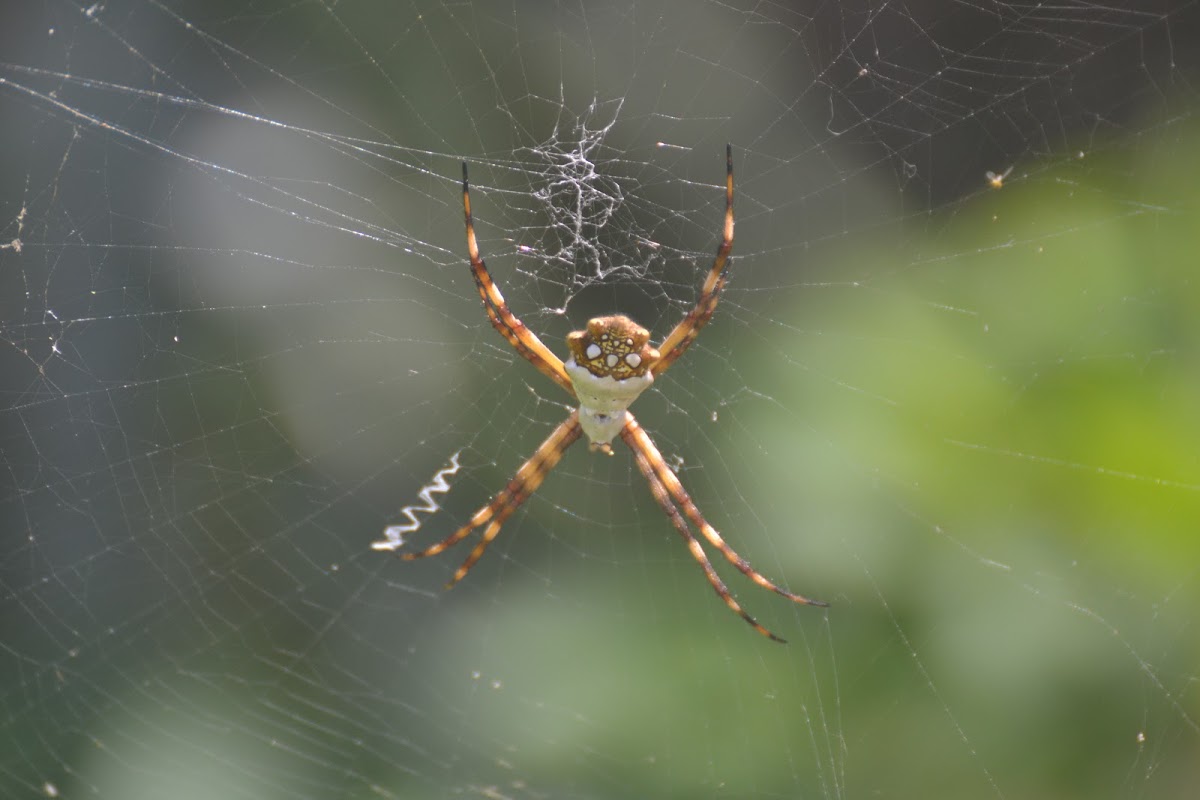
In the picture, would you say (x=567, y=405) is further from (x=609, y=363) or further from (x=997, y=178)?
(x=997, y=178)

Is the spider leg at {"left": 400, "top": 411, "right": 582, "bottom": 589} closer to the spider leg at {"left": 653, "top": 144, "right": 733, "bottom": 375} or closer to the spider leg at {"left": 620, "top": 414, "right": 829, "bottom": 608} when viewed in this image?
the spider leg at {"left": 620, "top": 414, "right": 829, "bottom": 608}

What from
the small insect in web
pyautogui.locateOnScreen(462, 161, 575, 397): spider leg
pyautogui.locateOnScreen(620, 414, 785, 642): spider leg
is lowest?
pyautogui.locateOnScreen(620, 414, 785, 642): spider leg

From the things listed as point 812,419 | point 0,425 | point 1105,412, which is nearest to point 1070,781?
point 1105,412

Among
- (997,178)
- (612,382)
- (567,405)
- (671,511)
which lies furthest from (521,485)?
(997,178)

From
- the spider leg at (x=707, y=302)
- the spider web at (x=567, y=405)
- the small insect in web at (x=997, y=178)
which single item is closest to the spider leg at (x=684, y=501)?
the spider web at (x=567, y=405)

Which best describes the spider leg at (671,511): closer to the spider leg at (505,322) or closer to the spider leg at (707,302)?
the spider leg at (505,322)

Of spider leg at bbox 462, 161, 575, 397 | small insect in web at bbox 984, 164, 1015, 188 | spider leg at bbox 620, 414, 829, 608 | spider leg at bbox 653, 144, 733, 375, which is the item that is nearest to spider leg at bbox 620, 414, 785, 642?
Answer: spider leg at bbox 620, 414, 829, 608

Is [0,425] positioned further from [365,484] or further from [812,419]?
[812,419]
